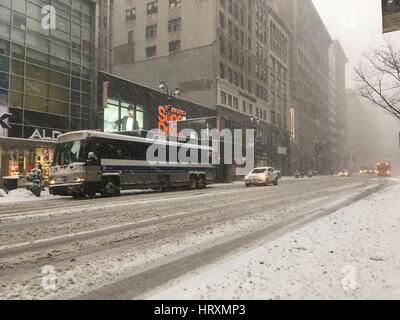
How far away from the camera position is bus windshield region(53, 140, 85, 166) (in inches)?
720

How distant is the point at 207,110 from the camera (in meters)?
46.6

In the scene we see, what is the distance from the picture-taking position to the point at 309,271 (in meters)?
4.96

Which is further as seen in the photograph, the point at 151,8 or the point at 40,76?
the point at 151,8

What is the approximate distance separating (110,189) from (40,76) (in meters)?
12.4

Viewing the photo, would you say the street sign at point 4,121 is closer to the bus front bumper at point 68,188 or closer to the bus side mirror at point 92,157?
the bus front bumper at point 68,188

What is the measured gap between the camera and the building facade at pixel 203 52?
48.6 meters

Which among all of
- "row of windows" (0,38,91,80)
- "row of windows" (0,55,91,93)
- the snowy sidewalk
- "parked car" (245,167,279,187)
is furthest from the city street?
"parked car" (245,167,279,187)

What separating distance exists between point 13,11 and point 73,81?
246 inches

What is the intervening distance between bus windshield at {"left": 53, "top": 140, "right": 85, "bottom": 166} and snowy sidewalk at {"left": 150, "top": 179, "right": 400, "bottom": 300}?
13.1 meters

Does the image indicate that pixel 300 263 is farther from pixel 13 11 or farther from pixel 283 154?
pixel 283 154

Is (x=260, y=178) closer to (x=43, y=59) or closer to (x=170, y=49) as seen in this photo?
(x=43, y=59)

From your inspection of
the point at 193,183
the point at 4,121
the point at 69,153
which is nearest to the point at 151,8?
the point at 4,121
